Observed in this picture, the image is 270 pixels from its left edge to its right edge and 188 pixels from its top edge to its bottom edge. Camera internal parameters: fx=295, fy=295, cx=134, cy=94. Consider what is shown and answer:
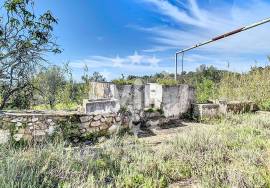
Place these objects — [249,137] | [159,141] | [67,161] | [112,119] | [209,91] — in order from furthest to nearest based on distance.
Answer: [209,91] → [112,119] → [159,141] → [249,137] → [67,161]

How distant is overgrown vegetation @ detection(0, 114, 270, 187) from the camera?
368cm

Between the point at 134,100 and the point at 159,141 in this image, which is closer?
the point at 159,141

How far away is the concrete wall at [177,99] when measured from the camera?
8906 millimetres

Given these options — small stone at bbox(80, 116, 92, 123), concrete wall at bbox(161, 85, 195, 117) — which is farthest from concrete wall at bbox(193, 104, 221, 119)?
small stone at bbox(80, 116, 92, 123)

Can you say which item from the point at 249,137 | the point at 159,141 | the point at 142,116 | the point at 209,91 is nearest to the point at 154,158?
the point at 159,141

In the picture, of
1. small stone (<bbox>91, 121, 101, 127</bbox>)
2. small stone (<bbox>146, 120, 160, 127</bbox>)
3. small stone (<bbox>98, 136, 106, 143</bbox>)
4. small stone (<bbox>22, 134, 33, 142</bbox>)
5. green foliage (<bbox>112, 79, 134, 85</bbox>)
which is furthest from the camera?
small stone (<bbox>146, 120, 160, 127</bbox>)

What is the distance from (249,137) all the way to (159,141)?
1.91 meters

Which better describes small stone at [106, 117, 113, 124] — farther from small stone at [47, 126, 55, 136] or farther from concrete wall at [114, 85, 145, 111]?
small stone at [47, 126, 55, 136]

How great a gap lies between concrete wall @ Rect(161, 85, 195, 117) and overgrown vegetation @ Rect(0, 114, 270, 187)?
3027mm

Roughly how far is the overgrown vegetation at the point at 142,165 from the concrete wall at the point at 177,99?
9.93ft

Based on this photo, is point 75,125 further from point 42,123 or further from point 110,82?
point 110,82

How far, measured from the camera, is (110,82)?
27.0ft

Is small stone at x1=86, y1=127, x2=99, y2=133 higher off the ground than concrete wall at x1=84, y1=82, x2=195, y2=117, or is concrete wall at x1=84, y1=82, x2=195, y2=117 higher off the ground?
concrete wall at x1=84, y1=82, x2=195, y2=117

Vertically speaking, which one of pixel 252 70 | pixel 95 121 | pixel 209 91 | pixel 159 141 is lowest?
pixel 159 141
